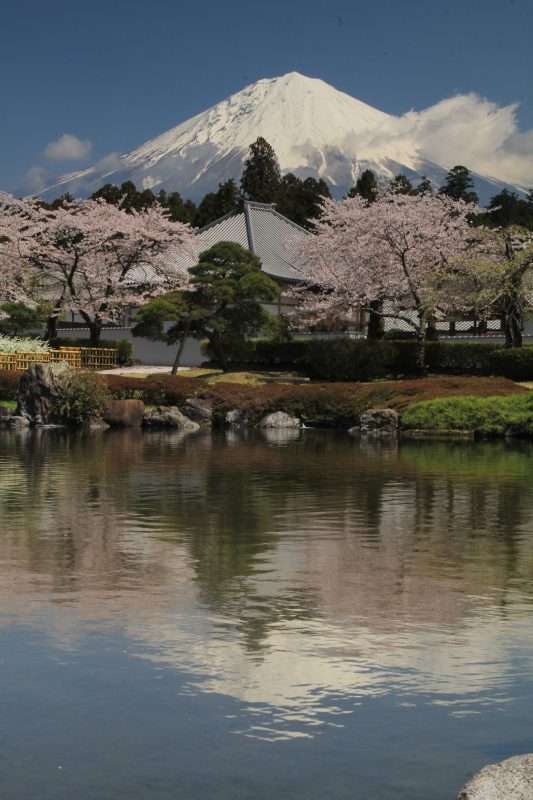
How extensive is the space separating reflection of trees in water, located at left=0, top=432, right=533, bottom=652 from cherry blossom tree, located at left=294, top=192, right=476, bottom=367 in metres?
23.7

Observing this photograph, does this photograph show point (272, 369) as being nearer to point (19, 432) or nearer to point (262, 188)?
point (19, 432)

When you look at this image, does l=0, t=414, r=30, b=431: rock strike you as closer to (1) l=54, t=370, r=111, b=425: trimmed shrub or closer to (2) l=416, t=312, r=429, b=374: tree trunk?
(1) l=54, t=370, r=111, b=425: trimmed shrub

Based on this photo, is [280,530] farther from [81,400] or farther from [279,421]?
Answer: [81,400]

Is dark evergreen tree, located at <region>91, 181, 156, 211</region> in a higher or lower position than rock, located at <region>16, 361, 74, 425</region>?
higher

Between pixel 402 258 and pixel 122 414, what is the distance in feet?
60.4

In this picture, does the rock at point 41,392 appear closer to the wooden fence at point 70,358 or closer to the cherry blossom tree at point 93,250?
the wooden fence at point 70,358

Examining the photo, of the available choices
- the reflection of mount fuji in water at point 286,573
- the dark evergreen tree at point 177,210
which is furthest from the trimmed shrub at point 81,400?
the dark evergreen tree at point 177,210

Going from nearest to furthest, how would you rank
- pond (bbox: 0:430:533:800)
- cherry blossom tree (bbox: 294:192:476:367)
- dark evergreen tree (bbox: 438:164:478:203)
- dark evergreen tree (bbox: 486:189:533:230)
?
1. pond (bbox: 0:430:533:800)
2. cherry blossom tree (bbox: 294:192:476:367)
3. dark evergreen tree (bbox: 486:189:533:230)
4. dark evergreen tree (bbox: 438:164:478:203)

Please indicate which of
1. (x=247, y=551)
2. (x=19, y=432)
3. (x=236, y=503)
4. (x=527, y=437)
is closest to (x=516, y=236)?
(x=527, y=437)

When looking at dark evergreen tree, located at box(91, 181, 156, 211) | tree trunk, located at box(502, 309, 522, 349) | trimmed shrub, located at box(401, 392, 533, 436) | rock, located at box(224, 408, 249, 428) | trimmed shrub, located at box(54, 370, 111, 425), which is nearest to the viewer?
trimmed shrub, located at box(401, 392, 533, 436)

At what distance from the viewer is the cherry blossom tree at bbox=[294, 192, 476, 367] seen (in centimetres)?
4519

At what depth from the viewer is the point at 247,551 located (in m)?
11.2

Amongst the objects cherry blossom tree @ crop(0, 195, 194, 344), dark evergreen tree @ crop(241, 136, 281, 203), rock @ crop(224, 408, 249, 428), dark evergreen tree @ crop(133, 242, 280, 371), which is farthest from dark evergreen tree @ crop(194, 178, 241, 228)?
rock @ crop(224, 408, 249, 428)

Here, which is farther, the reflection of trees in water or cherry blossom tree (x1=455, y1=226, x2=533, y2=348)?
cherry blossom tree (x1=455, y1=226, x2=533, y2=348)
